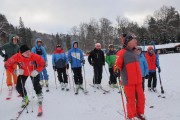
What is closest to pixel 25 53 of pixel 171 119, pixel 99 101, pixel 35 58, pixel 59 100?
pixel 35 58

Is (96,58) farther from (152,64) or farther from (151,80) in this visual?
(151,80)

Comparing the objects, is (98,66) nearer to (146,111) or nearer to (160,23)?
(146,111)

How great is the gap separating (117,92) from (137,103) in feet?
13.3

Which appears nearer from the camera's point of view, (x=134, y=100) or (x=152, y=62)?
(x=134, y=100)

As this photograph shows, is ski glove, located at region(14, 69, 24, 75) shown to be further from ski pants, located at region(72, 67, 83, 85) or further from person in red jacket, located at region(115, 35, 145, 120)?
ski pants, located at region(72, 67, 83, 85)

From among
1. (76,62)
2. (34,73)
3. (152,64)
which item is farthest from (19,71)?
(152,64)

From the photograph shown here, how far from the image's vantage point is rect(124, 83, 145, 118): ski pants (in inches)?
216

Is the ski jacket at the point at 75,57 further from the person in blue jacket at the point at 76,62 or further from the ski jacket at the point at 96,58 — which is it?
the ski jacket at the point at 96,58

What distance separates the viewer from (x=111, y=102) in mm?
8180

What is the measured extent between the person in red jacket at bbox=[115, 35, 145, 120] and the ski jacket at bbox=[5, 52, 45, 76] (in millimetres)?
2622

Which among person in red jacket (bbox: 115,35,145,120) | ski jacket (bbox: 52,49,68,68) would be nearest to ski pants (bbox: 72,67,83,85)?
ski jacket (bbox: 52,49,68,68)

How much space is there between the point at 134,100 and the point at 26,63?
133 inches

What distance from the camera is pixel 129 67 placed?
5.60 meters

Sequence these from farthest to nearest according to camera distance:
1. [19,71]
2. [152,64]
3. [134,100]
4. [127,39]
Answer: [152,64] < [19,71] < [127,39] < [134,100]
